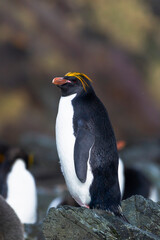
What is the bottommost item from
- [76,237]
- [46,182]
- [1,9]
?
[46,182]

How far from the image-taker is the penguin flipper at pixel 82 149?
3.58 m

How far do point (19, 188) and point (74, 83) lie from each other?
269 centimetres

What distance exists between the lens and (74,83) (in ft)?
12.7

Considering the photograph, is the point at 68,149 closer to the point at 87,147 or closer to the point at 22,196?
the point at 87,147

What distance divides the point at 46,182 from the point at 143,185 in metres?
3.61

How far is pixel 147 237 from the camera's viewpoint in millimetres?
2871

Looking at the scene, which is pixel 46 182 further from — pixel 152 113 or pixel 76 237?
pixel 152 113

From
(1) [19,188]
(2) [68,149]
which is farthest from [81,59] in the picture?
(2) [68,149]

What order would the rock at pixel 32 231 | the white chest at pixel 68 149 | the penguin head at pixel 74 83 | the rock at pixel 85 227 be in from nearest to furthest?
the rock at pixel 85 227 → the white chest at pixel 68 149 → the penguin head at pixel 74 83 → the rock at pixel 32 231

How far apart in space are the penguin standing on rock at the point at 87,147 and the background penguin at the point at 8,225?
460 millimetres

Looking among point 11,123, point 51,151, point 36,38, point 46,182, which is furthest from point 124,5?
point 46,182

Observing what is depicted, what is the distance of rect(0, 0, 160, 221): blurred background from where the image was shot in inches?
711

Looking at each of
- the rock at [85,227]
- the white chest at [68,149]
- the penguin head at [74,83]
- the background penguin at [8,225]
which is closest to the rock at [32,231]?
the background penguin at [8,225]

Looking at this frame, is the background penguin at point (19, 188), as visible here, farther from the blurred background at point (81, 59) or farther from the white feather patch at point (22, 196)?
the blurred background at point (81, 59)
